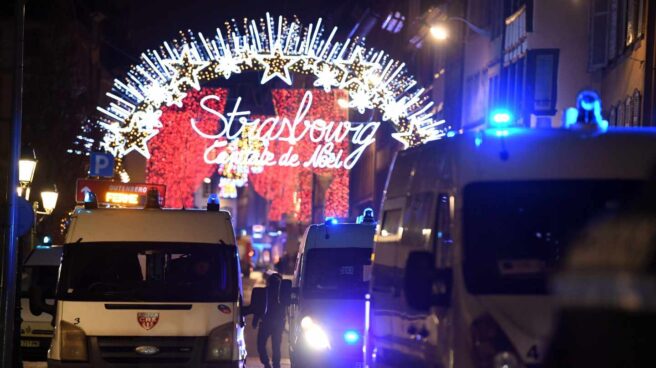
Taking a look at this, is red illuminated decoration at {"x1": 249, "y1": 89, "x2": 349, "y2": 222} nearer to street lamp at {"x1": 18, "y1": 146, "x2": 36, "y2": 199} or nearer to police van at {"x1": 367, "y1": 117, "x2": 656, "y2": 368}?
street lamp at {"x1": 18, "y1": 146, "x2": 36, "y2": 199}

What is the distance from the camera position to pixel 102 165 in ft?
92.4

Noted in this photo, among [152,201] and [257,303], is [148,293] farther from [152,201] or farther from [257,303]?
[152,201]


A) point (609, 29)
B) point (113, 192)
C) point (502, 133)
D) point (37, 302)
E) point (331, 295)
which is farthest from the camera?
point (609, 29)

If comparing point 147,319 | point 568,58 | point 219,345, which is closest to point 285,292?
point 219,345

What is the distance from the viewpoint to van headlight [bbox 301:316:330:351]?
715 inches

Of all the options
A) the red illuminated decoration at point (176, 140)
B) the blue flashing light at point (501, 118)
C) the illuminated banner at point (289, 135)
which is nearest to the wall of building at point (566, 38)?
the illuminated banner at point (289, 135)

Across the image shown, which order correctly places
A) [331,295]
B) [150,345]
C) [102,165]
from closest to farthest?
[150,345] → [331,295] → [102,165]

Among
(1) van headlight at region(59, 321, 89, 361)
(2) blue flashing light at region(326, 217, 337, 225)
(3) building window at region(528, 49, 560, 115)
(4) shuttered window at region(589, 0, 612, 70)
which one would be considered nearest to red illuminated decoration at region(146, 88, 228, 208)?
(3) building window at region(528, 49, 560, 115)

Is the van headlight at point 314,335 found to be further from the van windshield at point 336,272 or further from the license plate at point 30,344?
the license plate at point 30,344

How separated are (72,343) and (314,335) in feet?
17.3

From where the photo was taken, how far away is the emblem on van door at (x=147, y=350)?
45.7 ft

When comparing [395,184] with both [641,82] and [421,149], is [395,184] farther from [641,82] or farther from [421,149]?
[641,82]

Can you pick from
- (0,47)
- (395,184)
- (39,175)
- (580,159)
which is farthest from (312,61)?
(580,159)

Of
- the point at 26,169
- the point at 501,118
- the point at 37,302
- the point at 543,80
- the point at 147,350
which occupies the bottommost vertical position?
the point at 147,350
